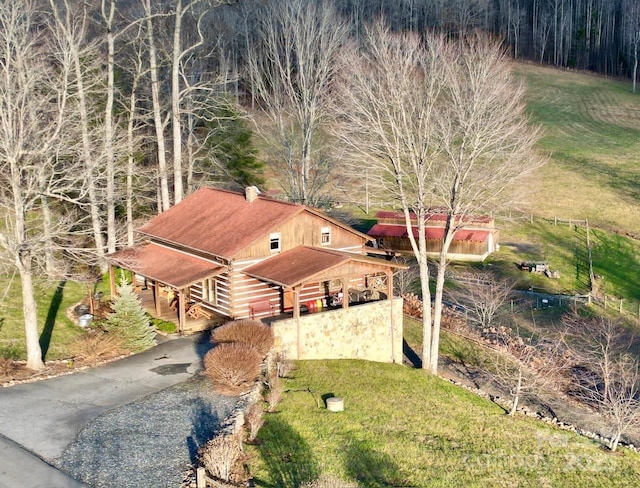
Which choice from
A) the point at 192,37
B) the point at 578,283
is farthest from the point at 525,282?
the point at 192,37

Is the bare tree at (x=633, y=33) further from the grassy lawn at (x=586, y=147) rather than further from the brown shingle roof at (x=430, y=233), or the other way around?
the brown shingle roof at (x=430, y=233)

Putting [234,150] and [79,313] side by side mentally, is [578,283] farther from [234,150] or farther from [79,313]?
[79,313]

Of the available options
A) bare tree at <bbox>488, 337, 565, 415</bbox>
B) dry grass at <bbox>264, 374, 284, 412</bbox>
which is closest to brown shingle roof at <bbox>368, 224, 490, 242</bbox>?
bare tree at <bbox>488, 337, 565, 415</bbox>

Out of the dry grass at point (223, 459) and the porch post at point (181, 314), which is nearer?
the dry grass at point (223, 459)

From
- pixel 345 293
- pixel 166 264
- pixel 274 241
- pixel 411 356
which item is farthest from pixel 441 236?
pixel 166 264

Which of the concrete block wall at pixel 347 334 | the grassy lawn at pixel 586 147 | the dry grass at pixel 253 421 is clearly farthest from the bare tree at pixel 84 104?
the grassy lawn at pixel 586 147

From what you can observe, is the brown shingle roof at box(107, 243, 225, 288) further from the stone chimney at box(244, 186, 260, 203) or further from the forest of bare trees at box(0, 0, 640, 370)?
the stone chimney at box(244, 186, 260, 203)
